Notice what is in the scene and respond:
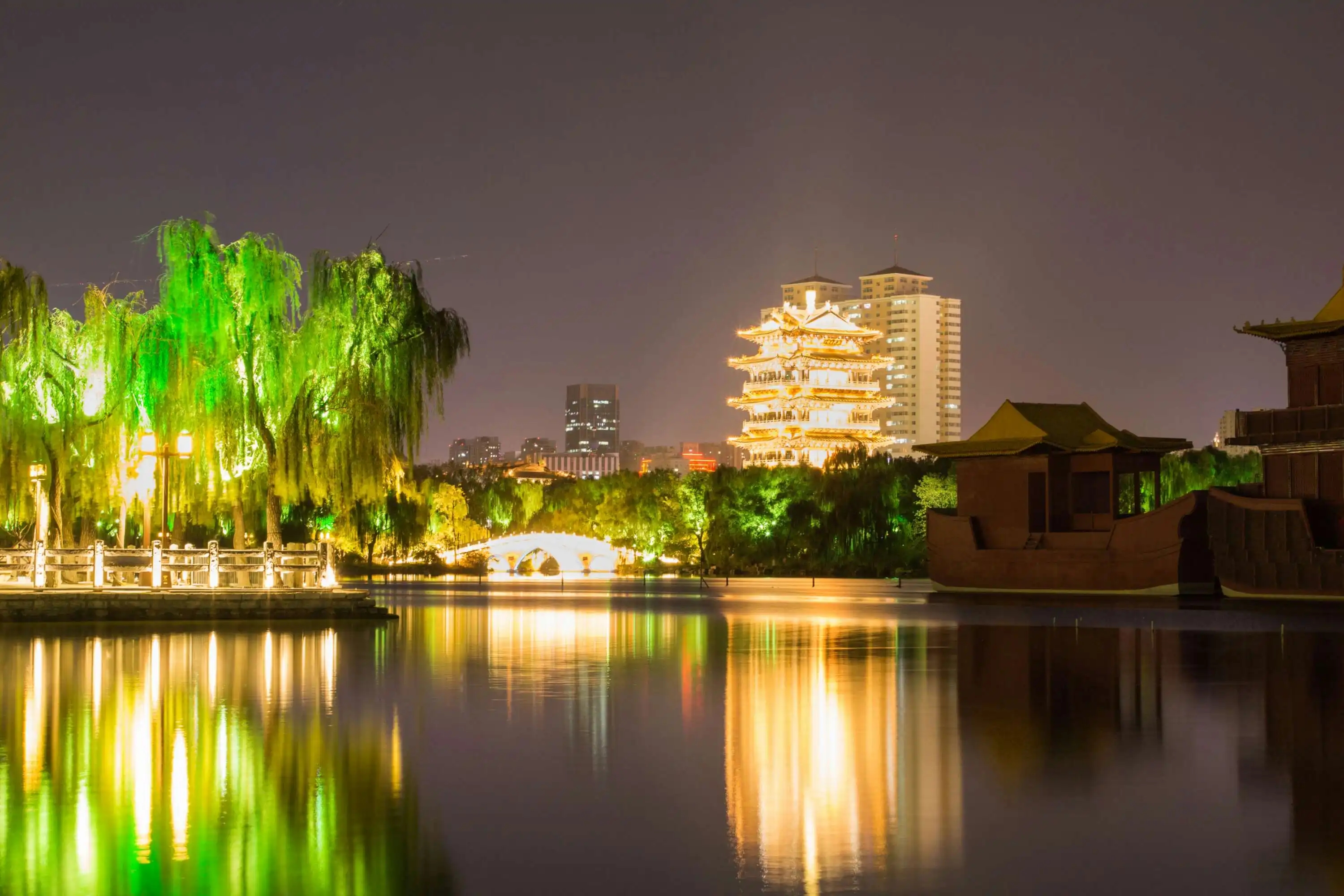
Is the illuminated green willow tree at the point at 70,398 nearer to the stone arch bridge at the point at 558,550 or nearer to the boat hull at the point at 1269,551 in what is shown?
the boat hull at the point at 1269,551

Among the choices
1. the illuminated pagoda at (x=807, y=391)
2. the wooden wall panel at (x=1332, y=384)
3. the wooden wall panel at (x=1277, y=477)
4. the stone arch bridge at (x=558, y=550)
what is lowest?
the stone arch bridge at (x=558, y=550)

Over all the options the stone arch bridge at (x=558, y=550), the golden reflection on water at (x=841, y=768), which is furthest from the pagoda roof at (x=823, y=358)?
the golden reflection on water at (x=841, y=768)

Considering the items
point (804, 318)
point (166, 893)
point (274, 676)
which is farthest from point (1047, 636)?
point (804, 318)

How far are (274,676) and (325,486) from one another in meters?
12.9

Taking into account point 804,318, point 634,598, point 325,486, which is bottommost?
point 634,598

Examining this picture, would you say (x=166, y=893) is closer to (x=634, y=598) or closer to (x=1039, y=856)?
(x=1039, y=856)

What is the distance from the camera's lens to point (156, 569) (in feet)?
87.2

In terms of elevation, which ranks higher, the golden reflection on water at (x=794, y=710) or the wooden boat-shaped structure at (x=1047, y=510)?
the wooden boat-shaped structure at (x=1047, y=510)

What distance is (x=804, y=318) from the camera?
10806 centimetres

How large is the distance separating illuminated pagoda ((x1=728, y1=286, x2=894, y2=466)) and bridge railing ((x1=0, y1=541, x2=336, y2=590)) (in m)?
79.6

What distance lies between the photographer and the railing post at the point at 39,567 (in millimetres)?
26438

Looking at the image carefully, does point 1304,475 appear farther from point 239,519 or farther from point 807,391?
point 807,391

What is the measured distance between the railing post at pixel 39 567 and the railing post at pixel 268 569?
3.52 metres

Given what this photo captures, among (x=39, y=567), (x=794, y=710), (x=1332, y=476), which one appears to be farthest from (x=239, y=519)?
(x=1332, y=476)
